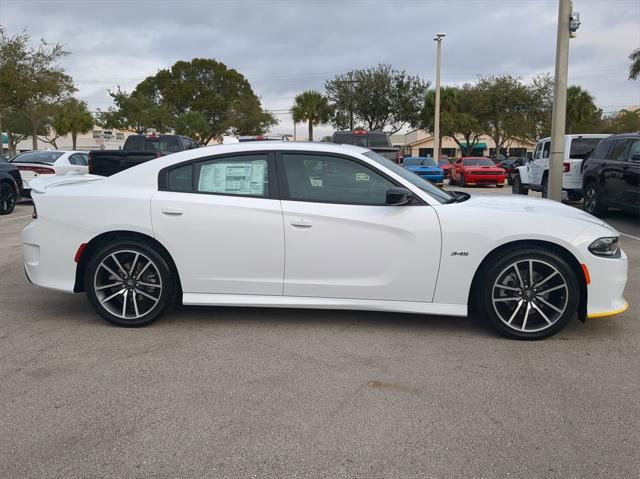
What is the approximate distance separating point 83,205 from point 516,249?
353 cm

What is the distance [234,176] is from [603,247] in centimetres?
299

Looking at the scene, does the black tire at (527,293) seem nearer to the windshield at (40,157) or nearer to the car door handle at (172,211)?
the car door handle at (172,211)

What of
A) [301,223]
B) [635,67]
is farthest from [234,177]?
[635,67]

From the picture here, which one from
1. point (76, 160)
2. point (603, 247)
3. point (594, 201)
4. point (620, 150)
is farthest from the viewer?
point (76, 160)

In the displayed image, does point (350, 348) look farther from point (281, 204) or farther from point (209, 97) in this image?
point (209, 97)

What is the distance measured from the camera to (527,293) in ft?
15.0

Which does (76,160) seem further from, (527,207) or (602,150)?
(527,207)

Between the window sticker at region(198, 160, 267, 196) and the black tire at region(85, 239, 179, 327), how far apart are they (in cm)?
73

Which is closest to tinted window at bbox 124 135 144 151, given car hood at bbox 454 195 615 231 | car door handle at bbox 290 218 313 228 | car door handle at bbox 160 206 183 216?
car door handle at bbox 160 206 183 216

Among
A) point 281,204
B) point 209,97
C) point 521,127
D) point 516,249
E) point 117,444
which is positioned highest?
point 209,97

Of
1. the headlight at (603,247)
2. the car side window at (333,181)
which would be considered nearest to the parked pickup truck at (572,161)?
the headlight at (603,247)

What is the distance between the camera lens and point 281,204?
188 inches

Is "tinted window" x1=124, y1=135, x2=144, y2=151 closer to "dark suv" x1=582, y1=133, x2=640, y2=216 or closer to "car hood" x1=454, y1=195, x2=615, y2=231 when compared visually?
"dark suv" x1=582, y1=133, x2=640, y2=216

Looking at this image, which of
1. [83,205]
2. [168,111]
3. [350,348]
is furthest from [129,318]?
[168,111]
